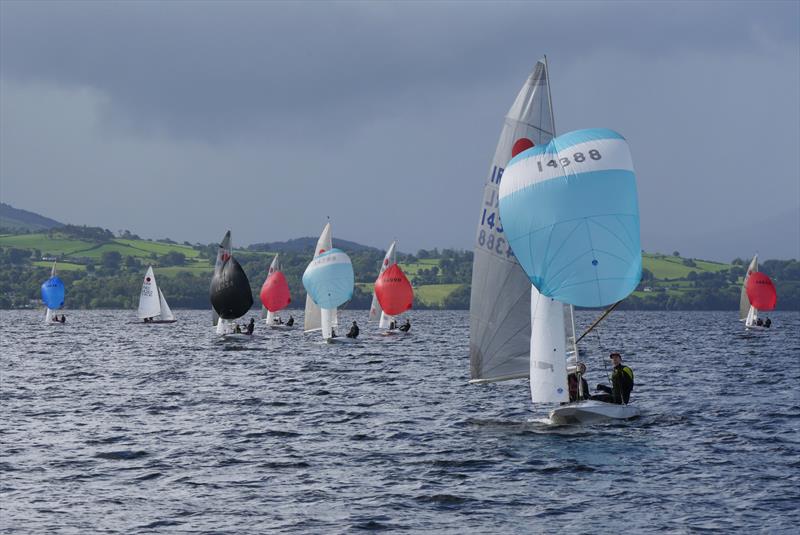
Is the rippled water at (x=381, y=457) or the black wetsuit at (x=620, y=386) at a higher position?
the black wetsuit at (x=620, y=386)

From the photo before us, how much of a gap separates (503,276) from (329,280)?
4491cm

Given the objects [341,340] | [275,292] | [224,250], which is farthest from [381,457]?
[275,292]

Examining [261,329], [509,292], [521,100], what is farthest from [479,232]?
[261,329]

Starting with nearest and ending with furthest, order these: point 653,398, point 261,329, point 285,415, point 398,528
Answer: point 398,528
point 285,415
point 653,398
point 261,329

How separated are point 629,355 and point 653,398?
34854 mm

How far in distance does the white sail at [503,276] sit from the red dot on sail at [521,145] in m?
0.10

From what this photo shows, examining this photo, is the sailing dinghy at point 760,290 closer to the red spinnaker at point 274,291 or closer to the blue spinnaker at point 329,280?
the red spinnaker at point 274,291

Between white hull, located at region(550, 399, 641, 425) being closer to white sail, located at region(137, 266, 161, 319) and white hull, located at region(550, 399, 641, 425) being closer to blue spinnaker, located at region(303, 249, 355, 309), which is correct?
blue spinnaker, located at region(303, 249, 355, 309)

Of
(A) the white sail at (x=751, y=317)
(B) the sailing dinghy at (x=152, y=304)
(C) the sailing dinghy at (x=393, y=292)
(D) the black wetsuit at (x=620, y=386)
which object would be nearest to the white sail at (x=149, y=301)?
(B) the sailing dinghy at (x=152, y=304)

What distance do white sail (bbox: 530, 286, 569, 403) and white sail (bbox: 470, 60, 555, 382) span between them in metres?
2.26

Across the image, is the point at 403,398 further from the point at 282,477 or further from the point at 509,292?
the point at 282,477

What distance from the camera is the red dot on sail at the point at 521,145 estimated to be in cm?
3167

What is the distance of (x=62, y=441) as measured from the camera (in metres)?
30.7

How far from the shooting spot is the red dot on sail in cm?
3167
